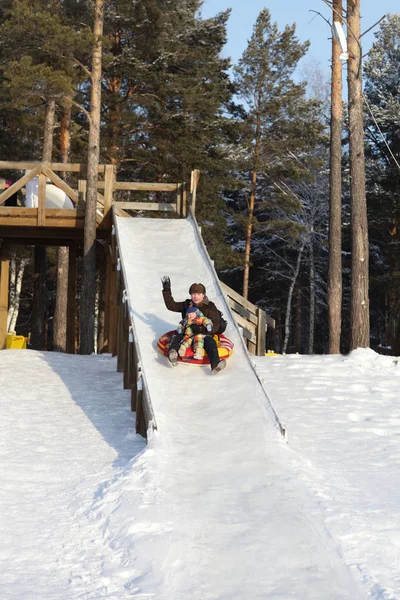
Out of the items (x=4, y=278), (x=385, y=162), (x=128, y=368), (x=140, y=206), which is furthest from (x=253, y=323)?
(x=385, y=162)

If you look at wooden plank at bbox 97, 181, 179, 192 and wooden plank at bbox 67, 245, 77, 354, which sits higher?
wooden plank at bbox 97, 181, 179, 192

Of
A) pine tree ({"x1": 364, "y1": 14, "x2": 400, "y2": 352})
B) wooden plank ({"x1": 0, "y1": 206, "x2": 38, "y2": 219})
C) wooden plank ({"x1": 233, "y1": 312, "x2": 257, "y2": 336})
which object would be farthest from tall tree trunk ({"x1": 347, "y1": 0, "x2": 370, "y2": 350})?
pine tree ({"x1": 364, "y1": 14, "x2": 400, "y2": 352})

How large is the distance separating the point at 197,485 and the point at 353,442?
98.0 inches

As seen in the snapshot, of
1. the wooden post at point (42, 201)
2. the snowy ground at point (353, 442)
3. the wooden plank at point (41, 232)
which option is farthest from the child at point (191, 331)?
the wooden plank at point (41, 232)

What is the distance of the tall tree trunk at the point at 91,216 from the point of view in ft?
48.7

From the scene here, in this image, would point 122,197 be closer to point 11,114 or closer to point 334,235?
point 11,114

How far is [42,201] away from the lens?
14.5 metres

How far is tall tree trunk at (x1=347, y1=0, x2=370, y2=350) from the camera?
13.1 metres

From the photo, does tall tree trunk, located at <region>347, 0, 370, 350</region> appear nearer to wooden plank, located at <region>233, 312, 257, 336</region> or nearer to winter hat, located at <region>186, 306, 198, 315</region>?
wooden plank, located at <region>233, 312, 257, 336</region>

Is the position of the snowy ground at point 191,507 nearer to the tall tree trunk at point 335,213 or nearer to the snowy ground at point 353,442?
the snowy ground at point 353,442

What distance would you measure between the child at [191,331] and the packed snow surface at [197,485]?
241mm

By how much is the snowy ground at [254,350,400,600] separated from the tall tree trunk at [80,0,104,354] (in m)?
4.25

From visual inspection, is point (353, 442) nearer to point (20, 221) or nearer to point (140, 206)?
point (140, 206)

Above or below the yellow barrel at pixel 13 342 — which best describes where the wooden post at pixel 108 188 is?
above
